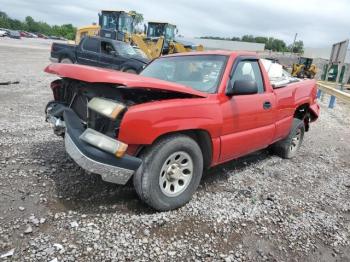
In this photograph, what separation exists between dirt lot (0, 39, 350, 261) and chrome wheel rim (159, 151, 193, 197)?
9.4 inches

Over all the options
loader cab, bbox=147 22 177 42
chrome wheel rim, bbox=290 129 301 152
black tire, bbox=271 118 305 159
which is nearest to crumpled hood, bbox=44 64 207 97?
black tire, bbox=271 118 305 159

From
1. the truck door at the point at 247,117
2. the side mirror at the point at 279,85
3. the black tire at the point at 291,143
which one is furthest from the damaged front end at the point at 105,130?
the black tire at the point at 291,143

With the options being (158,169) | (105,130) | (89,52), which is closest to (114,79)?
(105,130)

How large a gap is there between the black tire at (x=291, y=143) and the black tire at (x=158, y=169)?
2.67 m

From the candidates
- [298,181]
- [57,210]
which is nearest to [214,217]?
[57,210]

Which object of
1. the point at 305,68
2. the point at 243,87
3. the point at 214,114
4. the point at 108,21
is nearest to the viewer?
the point at 214,114

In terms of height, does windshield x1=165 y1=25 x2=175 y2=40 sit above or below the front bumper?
above

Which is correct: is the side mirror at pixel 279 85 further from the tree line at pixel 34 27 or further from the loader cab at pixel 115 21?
the tree line at pixel 34 27

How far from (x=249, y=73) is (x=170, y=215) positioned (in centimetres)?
229

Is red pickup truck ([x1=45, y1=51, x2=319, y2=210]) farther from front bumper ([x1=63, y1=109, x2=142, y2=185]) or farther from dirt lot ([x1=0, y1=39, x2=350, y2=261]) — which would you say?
dirt lot ([x1=0, y1=39, x2=350, y2=261])

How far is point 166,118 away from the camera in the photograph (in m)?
3.31

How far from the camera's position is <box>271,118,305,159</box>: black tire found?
5844mm

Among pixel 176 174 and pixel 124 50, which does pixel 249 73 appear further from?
pixel 124 50

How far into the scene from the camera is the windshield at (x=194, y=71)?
4.13 meters
